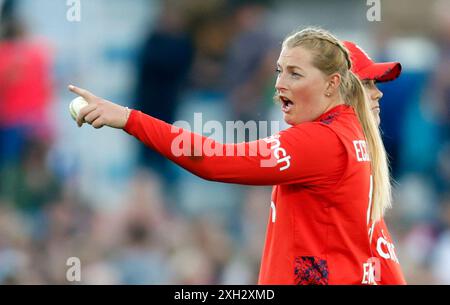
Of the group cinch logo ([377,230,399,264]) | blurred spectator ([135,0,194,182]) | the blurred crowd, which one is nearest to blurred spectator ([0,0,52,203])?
the blurred crowd

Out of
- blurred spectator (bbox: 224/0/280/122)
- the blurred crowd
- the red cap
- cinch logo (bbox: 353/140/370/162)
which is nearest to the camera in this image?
cinch logo (bbox: 353/140/370/162)

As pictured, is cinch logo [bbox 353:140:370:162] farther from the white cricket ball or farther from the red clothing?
the white cricket ball

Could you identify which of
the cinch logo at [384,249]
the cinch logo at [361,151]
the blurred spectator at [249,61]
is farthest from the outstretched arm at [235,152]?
the blurred spectator at [249,61]

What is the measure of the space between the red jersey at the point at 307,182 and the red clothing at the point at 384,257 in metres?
0.17

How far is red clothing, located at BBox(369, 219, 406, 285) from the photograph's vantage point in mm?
3693

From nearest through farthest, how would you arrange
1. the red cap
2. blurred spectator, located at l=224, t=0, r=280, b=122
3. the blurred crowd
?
the red cap, the blurred crowd, blurred spectator, located at l=224, t=0, r=280, b=122

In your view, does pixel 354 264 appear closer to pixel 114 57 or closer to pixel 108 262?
pixel 108 262

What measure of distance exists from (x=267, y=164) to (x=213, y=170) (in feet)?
0.65

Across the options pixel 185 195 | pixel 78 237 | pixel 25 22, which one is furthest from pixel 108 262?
pixel 25 22

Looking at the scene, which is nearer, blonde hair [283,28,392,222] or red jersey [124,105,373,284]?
red jersey [124,105,373,284]

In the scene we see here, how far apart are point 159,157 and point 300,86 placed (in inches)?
129

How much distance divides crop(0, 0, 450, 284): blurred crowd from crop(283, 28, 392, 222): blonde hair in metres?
2.33

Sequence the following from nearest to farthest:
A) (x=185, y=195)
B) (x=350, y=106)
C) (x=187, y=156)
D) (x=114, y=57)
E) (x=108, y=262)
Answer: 1. (x=187, y=156)
2. (x=350, y=106)
3. (x=108, y=262)
4. (x=185, y=195)
5. (x=114, y=57)

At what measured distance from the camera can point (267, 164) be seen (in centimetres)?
330
